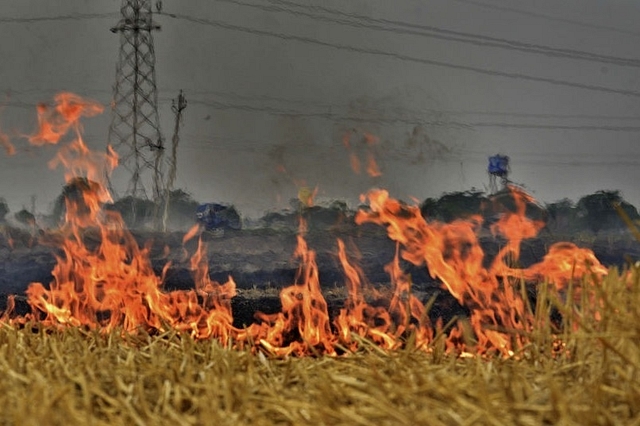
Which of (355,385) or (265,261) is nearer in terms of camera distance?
(355,385)

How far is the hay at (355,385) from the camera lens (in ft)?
11.5

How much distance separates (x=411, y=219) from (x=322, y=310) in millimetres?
2159

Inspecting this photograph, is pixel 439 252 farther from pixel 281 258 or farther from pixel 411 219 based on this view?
pixel 281 258

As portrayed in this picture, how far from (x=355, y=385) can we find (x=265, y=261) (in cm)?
1829

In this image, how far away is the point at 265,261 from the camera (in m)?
22.2

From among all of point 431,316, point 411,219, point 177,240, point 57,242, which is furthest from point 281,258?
point 411,219

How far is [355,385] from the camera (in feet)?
12.9

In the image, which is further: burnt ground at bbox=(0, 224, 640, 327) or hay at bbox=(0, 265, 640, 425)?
burnt ground at bbox=(0, 224, 640, 327)

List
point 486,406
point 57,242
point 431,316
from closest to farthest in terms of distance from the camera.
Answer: point 486,406
point 431,316
point 57,242

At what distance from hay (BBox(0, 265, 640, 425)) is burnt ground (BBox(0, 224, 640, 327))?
34.3ft

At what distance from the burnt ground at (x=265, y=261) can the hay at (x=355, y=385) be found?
1045 centimetres

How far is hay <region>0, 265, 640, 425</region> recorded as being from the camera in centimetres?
352

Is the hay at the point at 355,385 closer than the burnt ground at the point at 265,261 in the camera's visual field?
Yes

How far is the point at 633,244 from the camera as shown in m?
27.0
